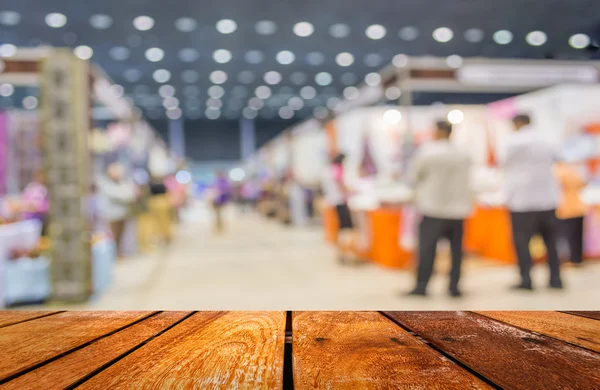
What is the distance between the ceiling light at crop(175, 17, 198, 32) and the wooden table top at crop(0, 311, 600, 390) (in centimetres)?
879

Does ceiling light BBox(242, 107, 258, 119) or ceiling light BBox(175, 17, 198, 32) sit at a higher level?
ceiling light BBox(242, 107, 258, 119)

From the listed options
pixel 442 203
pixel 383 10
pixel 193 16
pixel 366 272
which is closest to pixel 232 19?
pixel 193 16

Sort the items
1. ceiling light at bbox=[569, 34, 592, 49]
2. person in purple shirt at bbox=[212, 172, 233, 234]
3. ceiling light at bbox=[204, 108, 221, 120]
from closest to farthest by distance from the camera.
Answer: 1. ceiling light at bbox=[569, 34, 592, 49]
2. person in purple shirt at bbox=[212, 172, 233, 234]
3. ceiling light at bbox=[204, 108, 221, 120]

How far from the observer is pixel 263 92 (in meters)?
16.3

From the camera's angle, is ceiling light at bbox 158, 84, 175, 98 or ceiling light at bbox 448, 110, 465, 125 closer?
ceiling light at bbox 448, 110, 465, 125

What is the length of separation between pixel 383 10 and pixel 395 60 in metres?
3.38

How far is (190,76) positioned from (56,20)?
514 centimetres

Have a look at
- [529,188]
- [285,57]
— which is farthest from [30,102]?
[529,188]

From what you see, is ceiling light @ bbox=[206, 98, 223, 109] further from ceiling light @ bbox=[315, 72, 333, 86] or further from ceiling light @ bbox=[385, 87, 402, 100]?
ceiling light @ bbox=[385, 87, 402, 100]

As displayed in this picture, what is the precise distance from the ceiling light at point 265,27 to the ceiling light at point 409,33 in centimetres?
244

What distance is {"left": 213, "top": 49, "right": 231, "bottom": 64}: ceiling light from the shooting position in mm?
11250

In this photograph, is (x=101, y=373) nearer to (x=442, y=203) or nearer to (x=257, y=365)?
(x=257, y=365)

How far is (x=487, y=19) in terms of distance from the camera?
29.3 feet

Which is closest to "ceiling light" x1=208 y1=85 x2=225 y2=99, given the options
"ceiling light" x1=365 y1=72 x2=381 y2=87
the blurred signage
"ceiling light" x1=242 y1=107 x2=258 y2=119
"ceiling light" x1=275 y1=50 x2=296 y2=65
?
"ceiling light" x1=242 y1=107 x2=258 y2=119
